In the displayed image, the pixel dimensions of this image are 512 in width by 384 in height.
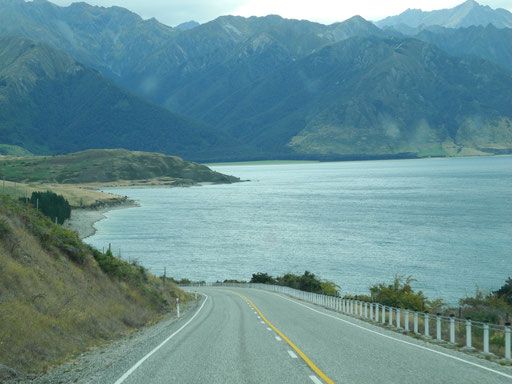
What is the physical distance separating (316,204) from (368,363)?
161m

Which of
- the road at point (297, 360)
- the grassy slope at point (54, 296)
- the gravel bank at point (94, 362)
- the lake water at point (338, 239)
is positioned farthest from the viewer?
the lake water at point (338, 239)

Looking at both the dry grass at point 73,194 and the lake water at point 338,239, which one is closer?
the lake water at point 338,239

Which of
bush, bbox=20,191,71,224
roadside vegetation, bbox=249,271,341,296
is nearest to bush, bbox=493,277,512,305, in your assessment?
roadside vegetation, bbox=249,271,341,296

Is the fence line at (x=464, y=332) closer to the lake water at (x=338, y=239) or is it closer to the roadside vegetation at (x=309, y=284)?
the roadside vegetation at (x=309, y=284)

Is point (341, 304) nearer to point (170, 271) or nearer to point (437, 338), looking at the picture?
point (437, 338)

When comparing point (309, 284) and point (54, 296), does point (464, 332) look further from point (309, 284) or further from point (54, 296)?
point (309, 284)

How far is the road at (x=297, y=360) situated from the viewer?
11.4m

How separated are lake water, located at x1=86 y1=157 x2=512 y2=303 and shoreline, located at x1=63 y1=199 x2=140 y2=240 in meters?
2.80

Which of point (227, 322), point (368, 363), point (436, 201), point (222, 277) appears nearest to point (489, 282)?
point (222, 277)

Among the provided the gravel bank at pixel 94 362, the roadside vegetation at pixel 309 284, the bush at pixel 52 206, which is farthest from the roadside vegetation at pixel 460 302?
the bush at pixel 52 206

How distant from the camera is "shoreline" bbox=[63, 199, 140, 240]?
114894 millimetres

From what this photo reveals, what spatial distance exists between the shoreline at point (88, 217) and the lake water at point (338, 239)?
2797 millimetres

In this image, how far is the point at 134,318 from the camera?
24.3 metres

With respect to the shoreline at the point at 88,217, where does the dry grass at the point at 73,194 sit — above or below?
above
